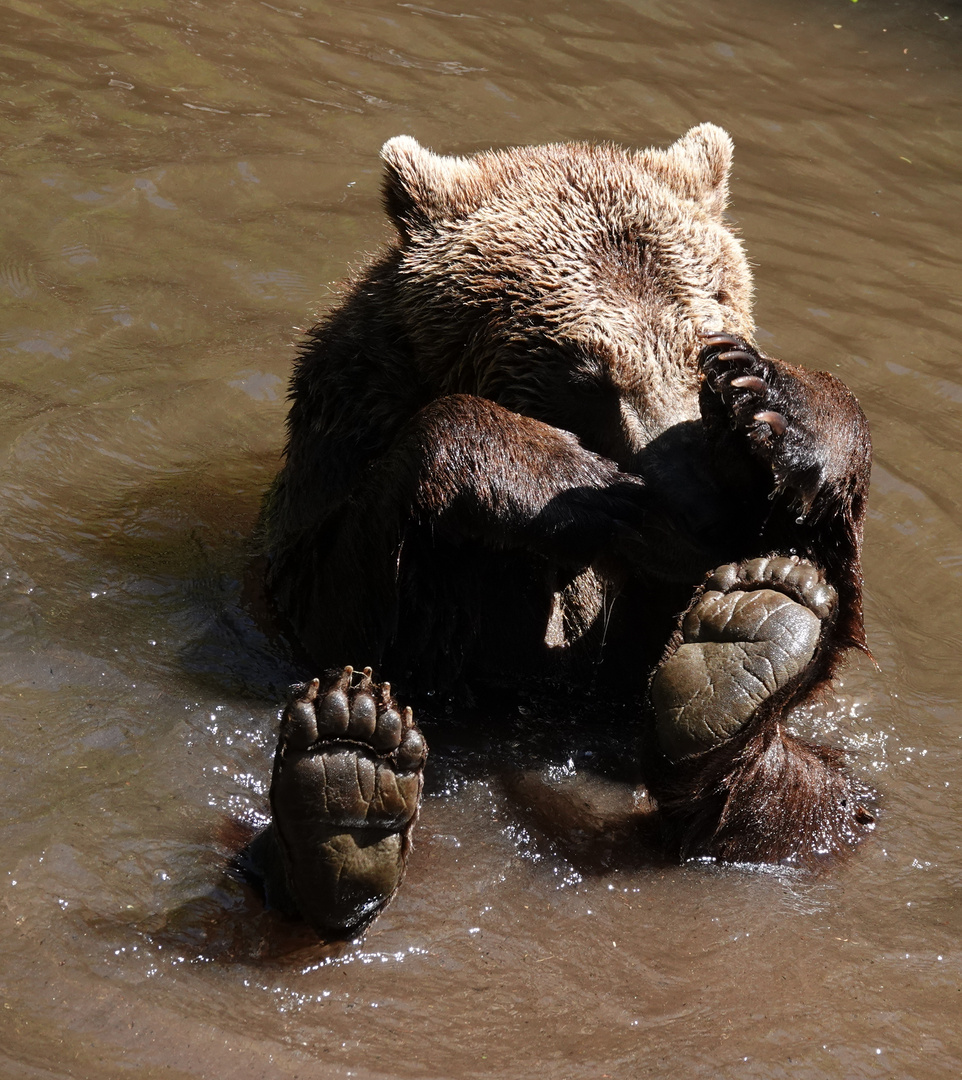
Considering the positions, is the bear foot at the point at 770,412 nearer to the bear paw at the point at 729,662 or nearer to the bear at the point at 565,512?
the bear at the point at 565,512

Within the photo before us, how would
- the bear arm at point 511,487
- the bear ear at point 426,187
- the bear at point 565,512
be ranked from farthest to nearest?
the bear ear at point 426,187, the bear arm at point 511,487, the bear at point 565,512

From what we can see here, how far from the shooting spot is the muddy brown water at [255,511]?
3111mm

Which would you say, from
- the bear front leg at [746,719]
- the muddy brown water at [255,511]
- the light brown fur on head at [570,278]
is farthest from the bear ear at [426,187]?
the bear front leg at [746,719]

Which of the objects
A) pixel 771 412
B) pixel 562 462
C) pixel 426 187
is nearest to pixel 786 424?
pixel 771 412

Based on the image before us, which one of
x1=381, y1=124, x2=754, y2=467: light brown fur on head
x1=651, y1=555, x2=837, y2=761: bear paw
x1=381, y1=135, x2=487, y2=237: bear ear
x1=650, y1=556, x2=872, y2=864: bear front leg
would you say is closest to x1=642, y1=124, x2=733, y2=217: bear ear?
x1=381, y1=124, x2=754, y2=467: light brown fur on head

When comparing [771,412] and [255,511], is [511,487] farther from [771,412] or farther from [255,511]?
[255,511]

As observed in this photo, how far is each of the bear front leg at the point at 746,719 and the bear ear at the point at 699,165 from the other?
163cm

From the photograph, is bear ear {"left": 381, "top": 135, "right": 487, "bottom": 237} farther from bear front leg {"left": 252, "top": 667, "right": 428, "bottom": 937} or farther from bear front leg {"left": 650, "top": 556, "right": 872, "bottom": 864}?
bear front leg {"left": 252, "top": 667, "right": 428, "bottom": 937}

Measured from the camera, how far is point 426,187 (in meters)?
4.49

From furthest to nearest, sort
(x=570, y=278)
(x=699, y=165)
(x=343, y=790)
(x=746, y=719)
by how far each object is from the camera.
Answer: (x=699, y=165), (x=570, y=278), (x=746, y=719), (x=343, y=790)

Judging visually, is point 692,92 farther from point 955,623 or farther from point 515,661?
point 515,661

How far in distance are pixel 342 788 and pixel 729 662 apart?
1.04 metres

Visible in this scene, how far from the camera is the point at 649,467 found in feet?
12.6

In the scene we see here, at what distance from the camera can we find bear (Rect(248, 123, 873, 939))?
3.28 m
